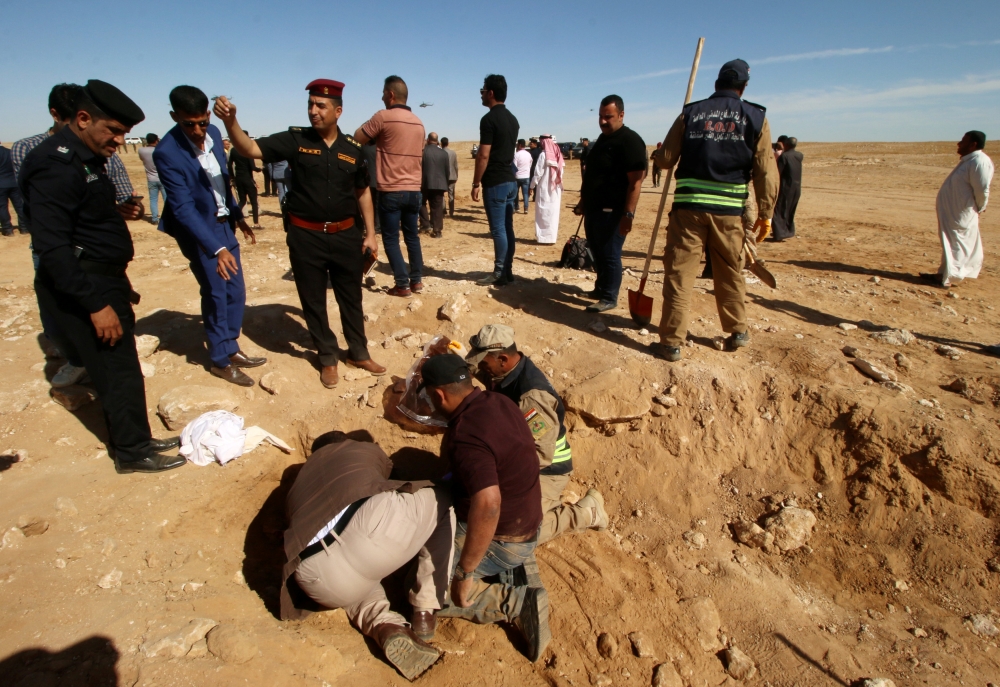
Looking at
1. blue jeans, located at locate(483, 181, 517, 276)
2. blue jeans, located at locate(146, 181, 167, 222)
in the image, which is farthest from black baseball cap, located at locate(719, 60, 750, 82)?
blue jeans, located at locate(146, 181, 167, 222)

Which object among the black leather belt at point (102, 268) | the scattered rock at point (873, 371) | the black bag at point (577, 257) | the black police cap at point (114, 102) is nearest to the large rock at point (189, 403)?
the black leather belt at point (102, 268)

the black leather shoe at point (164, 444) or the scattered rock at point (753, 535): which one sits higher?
the black leather shoe at point (164, 444)

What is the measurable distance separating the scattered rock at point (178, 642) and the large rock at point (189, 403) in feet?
4.98

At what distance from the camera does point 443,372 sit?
2250mm

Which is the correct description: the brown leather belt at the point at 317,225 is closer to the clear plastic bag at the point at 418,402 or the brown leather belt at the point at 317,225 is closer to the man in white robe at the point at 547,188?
the clear plastic bag at the point at 418,402

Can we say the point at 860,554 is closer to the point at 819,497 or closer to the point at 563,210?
the point at 819,497

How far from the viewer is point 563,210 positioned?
12.2 meters

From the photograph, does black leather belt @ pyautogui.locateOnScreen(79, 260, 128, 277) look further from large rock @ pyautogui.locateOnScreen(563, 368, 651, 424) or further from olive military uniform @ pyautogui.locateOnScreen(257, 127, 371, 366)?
large rock @ pyautogui.locateOnScreen(563, 368, 651, 424)

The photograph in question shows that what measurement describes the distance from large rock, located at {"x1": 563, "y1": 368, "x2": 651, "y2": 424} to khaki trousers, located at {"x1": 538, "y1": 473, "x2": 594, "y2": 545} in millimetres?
650

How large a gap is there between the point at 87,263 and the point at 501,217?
329 centimetres

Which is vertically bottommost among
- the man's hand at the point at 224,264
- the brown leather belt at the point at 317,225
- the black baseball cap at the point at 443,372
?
the black baseball cap at the point at 443,372

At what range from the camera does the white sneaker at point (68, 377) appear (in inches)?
142

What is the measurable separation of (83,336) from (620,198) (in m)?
3.74

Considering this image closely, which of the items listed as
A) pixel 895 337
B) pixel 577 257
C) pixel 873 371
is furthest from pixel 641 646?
pixel 577 257
